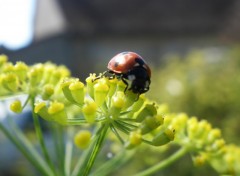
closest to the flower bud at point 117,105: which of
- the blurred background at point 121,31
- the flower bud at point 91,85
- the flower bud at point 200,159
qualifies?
the flower bud at point 91,85

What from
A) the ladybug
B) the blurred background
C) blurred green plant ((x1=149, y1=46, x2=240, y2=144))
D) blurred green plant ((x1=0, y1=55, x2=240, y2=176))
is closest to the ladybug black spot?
the ladybug

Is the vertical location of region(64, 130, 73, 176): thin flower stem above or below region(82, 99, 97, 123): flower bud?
above

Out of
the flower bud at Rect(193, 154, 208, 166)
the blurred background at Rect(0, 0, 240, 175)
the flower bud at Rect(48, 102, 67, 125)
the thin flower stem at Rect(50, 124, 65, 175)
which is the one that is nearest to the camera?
the flower bud at Rect(48, 102, 67, 125)

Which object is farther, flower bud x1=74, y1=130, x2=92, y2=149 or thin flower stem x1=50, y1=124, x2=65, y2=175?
thin flower stem x1=50, y1=124, x2=65, y2=175

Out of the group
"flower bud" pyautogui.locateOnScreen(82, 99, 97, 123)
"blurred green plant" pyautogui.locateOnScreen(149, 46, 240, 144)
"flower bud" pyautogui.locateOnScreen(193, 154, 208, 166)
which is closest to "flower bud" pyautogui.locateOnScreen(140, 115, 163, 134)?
"flower bud" pyautogui.locateOnScreen(82, 99, 97, 123)

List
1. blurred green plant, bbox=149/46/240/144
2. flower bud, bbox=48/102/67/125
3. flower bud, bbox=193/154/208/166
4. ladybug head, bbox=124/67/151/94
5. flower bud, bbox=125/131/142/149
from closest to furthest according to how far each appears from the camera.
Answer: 1. flower bud, bbox=125/131/142/149
2. flower bud, bbox=48/102/67/125
3. ladybug head, bbox=124/67/151/94
4. flower bud, bbox=193/154/208/166
5. blurred green plant, bbox=149/46/240/144

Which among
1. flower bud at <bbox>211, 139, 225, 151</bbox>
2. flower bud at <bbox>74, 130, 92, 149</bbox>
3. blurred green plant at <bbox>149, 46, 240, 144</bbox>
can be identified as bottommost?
flower bud at <bbox>74, 130, 92, 149</bbox>

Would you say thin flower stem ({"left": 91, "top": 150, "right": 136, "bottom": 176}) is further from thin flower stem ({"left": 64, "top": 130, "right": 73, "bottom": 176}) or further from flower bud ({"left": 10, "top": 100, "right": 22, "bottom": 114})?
flower bud ({"left": 10, "top": 100, "right": 22, "bottom": 114})

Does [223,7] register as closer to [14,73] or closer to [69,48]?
[69,48]
